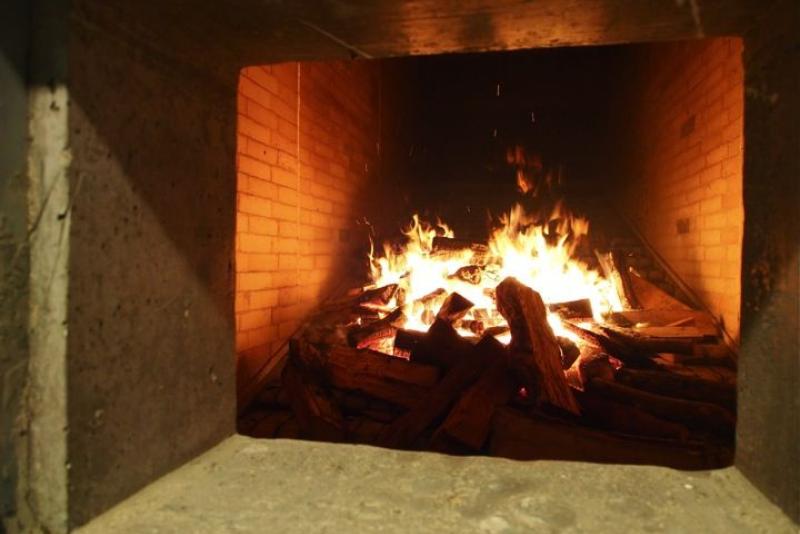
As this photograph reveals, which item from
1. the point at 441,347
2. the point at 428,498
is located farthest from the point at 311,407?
the point at 428,498

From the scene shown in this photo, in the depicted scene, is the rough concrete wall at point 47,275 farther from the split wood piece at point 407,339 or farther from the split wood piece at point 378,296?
the split wood piece at point 378,296

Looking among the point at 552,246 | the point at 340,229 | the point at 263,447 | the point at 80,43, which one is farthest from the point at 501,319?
the point at 80,43

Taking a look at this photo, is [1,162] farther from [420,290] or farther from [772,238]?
[420,290]

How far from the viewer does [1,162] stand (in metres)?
1.18

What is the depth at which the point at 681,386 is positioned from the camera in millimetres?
3652

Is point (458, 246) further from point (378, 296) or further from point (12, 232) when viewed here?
point (12, 232)

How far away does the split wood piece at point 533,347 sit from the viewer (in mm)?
3422

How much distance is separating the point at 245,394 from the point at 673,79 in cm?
638

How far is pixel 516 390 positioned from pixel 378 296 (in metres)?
2.23

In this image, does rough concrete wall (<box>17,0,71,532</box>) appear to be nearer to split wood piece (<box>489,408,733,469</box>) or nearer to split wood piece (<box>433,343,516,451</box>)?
split wood piece (<box>433,343,516,451</box>)

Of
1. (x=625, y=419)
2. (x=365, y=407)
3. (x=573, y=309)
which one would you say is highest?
(x=573, y=309)

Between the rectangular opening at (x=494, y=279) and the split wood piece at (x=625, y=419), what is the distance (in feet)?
0.05

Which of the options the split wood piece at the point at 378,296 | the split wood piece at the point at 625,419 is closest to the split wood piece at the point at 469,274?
the split wood piece at the point at 378,296

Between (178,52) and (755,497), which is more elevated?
(178,52)
